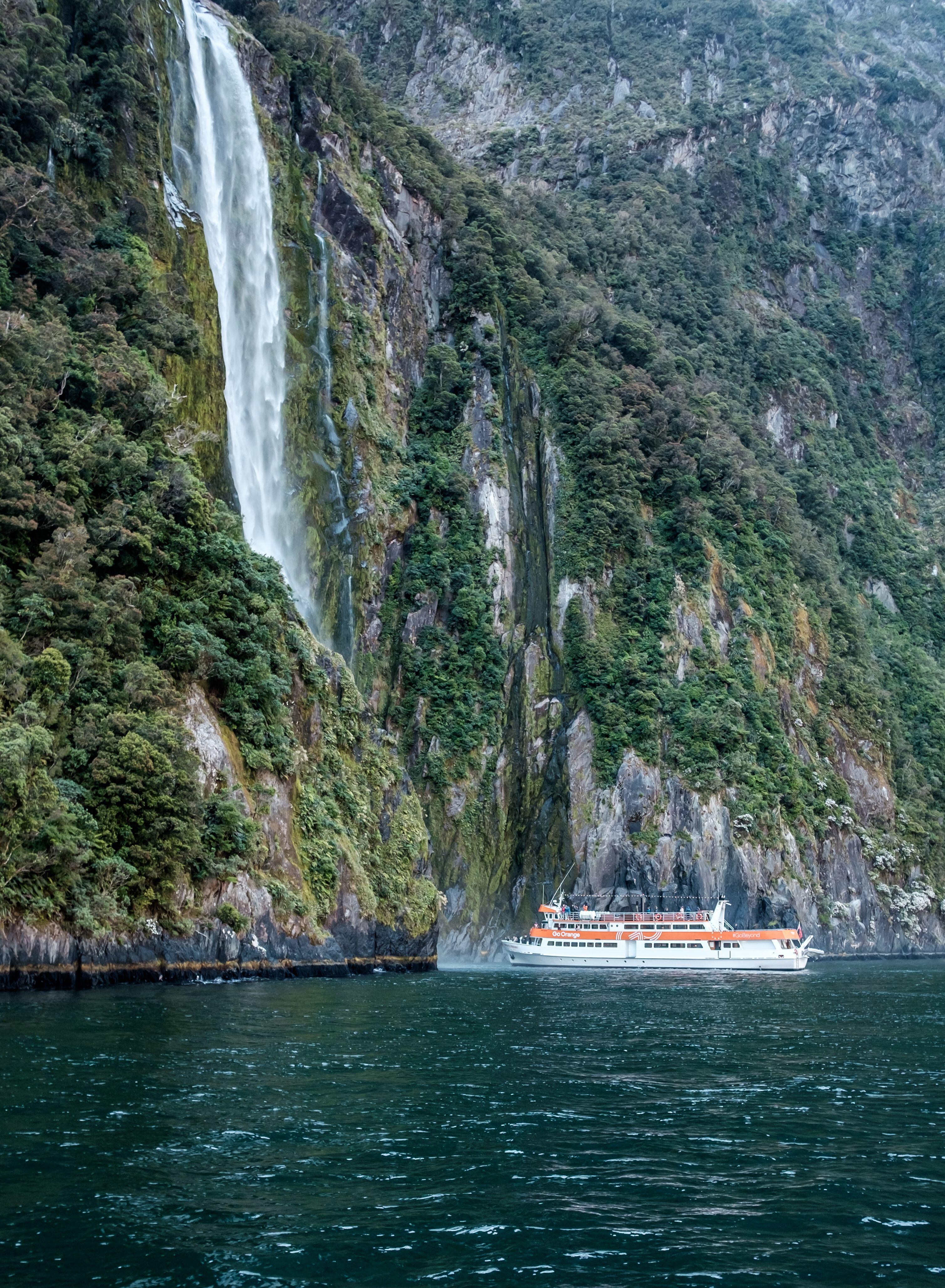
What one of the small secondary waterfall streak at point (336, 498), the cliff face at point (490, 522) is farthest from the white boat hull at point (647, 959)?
the small secondary waterfall streak at point (336, 498)

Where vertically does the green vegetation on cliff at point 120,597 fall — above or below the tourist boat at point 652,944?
above

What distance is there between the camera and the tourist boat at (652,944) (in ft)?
224

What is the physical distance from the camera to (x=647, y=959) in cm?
6869

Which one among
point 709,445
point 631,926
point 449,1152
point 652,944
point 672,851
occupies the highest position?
point 709,445

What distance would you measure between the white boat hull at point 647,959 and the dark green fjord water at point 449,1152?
38516 millimetres

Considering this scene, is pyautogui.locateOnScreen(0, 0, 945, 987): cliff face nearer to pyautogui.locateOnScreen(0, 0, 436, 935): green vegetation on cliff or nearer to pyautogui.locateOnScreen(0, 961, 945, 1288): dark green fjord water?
pyautogui.locateOnScreen(0, 0, 436, 935): green vegetation on cliff

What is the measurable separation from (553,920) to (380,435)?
3465 centimetres

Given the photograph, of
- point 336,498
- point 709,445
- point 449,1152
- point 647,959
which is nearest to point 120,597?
point 449,1152

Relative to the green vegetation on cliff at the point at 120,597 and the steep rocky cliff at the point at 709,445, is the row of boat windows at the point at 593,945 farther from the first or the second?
the green vegetation on cliff at the point at 120,597

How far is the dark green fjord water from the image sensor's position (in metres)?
11.8

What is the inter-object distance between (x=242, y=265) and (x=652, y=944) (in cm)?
4703

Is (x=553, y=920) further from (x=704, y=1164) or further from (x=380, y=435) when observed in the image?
(x=704, y=1164)

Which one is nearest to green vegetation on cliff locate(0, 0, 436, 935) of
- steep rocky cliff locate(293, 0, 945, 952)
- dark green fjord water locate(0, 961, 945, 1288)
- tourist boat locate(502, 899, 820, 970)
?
dark green fjord water locate(0, 961, 945, 1288)

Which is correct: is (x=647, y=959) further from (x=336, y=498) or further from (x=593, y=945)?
(x=336, y=498)
